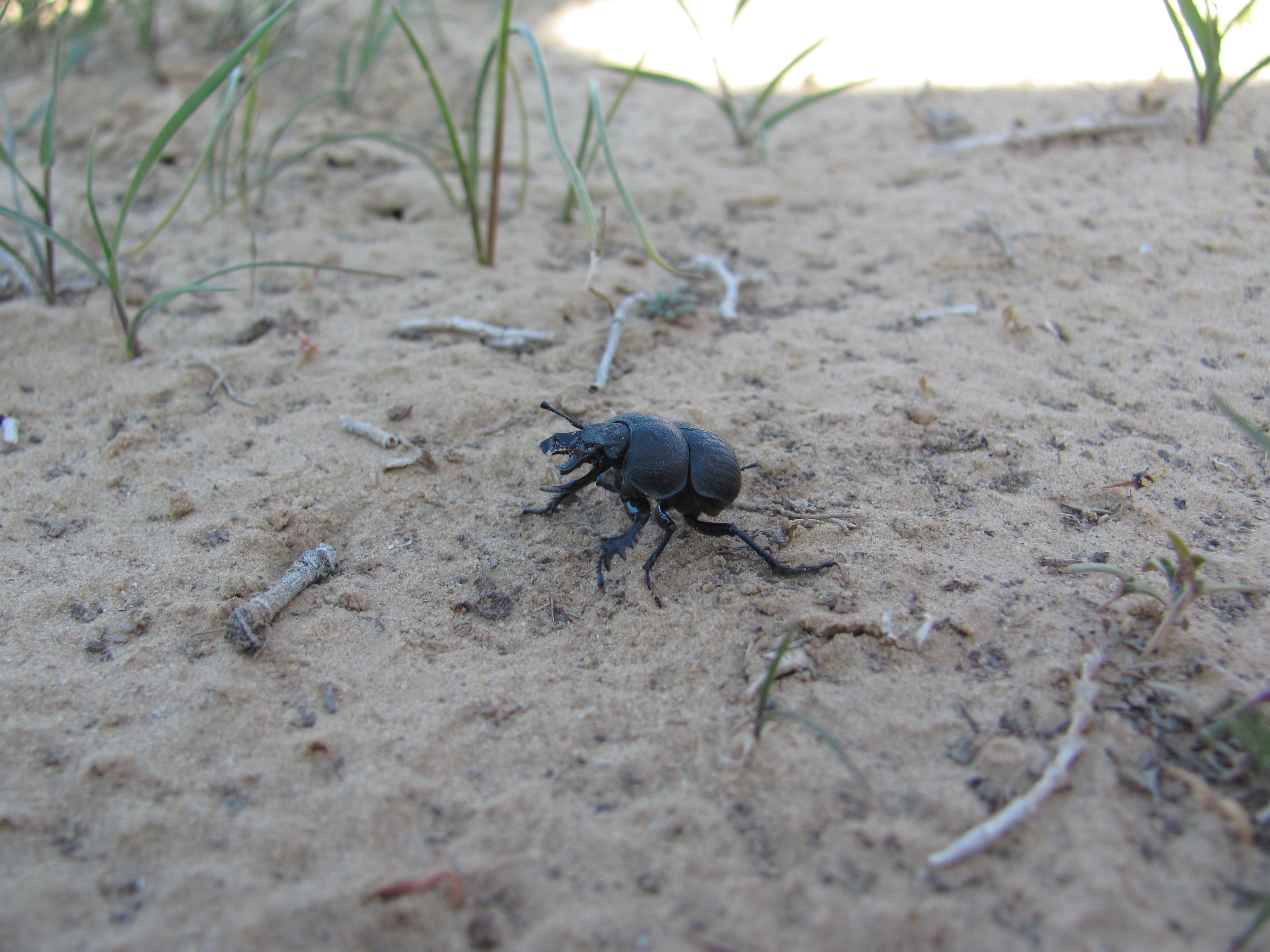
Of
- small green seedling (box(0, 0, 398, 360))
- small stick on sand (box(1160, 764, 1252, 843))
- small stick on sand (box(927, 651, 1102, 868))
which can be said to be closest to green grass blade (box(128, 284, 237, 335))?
small green seedling (box(0, 0, 398, 360))

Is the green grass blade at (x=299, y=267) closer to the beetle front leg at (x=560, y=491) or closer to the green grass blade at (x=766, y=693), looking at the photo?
the beetle front leg at (x=560, y=491)

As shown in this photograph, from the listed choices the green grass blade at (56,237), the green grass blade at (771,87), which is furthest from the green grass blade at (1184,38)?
the green grass blade at (56,237)

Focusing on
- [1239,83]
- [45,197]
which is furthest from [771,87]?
[45,197]

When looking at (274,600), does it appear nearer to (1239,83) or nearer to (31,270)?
(31,270)

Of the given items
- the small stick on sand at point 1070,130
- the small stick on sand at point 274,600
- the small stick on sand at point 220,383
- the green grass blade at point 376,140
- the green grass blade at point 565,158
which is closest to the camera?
the small stick on sand at point 274,600

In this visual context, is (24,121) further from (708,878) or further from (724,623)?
(708,878)

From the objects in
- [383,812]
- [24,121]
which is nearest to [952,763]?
[383,812]
